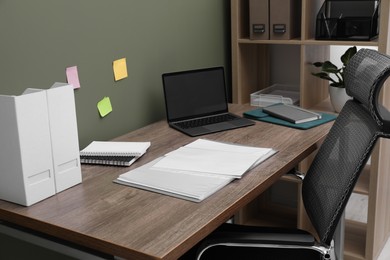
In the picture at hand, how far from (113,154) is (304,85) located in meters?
1.23

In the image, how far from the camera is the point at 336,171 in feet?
→ 5.00

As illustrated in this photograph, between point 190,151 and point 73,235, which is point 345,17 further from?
point 73,235

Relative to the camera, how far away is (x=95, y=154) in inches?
70.8

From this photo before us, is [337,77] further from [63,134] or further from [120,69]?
[63,134]

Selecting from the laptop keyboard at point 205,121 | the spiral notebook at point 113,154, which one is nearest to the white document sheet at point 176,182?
the spiral notebook at point 113,154

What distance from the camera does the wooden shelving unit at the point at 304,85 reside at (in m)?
2.44

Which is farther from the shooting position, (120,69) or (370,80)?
(120,69)

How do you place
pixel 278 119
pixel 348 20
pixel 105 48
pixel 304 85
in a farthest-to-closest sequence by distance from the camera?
1. pixel 304 85
2. pixel 348 20
3. pixel 278 119
4. pixel 105 48

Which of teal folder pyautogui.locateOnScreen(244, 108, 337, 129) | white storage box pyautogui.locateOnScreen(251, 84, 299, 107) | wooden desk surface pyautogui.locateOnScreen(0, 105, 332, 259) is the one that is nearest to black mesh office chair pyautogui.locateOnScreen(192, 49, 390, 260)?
wooden desk surface pyautogui.locateOnScreen(0, 105, 332, 259)

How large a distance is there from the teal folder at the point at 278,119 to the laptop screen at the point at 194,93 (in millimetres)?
140

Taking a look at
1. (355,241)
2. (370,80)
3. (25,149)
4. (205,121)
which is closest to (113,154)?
(25,149)

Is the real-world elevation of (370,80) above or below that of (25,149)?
above

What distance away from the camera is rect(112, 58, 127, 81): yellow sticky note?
6.84 ft

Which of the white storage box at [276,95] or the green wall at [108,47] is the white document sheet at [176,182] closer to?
the green wall at [108,47]
